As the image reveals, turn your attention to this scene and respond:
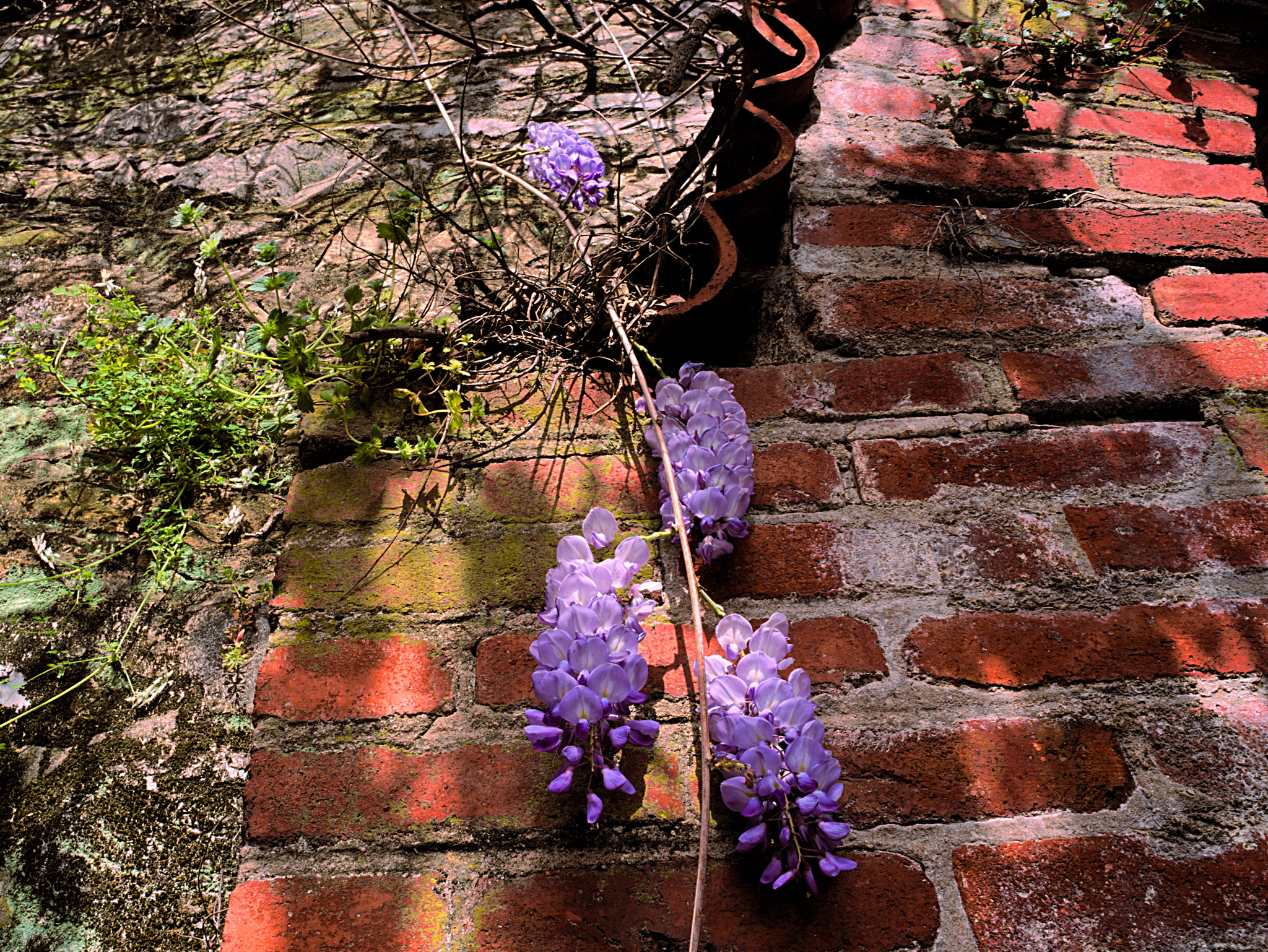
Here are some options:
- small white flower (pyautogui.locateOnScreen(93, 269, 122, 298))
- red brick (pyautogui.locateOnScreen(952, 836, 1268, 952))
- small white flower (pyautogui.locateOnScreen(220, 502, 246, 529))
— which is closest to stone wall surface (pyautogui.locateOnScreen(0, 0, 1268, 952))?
red brick (pyautogui.locateOnScreen(952, 836, 1268, 952))

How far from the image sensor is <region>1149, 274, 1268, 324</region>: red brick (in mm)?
1084

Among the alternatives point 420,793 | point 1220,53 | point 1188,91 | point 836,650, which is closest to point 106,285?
point 420,793

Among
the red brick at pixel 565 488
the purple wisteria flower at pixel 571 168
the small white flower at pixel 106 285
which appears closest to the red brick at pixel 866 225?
the purple wisteria flower at pixel 571 168

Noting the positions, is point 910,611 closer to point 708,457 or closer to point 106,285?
point 708,457

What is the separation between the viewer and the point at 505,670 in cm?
83

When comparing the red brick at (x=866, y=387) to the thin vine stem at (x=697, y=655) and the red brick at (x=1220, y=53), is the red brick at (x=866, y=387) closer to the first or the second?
the thin vine stem at (x=697, y=655)

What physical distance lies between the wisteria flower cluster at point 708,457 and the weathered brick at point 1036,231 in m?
0.36

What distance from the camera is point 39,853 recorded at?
822 mm

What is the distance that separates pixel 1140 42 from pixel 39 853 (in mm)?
2114

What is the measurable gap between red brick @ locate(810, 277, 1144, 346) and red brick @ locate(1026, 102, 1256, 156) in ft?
1.22

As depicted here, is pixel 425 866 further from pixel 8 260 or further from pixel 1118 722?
pixel 8 260

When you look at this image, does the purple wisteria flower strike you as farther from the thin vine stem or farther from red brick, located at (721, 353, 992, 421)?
red brick, located at (721, 353, 992, 421)

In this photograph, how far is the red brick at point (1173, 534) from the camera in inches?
35.0

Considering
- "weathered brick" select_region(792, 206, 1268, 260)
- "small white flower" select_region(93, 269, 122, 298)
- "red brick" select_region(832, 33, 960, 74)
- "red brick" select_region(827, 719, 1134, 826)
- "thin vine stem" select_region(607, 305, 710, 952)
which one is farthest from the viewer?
"red brick" select_region(832, 33, 960, 74)
